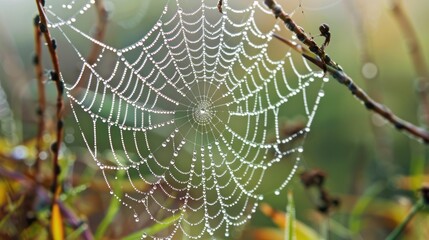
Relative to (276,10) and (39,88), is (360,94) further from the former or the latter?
(39,88)

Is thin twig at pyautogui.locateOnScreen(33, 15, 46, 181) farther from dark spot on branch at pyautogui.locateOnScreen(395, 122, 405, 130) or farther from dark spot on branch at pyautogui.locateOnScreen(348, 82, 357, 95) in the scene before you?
dark spot on branch at pyautogui.locateOnScreen(395, 122, 405, 130)

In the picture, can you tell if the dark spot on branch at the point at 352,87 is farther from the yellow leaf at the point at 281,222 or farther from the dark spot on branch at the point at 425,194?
the yellow leaf at the point at 281,222

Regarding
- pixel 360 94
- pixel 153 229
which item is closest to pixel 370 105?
pixel 360 94

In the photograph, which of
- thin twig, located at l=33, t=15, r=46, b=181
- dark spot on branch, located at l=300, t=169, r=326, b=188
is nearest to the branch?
dark spot on branch, located at l=300, t=169, r=326, b=188

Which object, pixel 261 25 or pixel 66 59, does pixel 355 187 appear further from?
pixel 66 59

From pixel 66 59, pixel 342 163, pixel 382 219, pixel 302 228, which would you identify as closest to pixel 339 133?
pixel 342 163

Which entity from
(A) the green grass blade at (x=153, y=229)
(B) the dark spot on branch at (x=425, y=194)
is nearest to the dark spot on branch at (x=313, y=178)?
(B) the dark spot on branch at (x=425, y=194)
